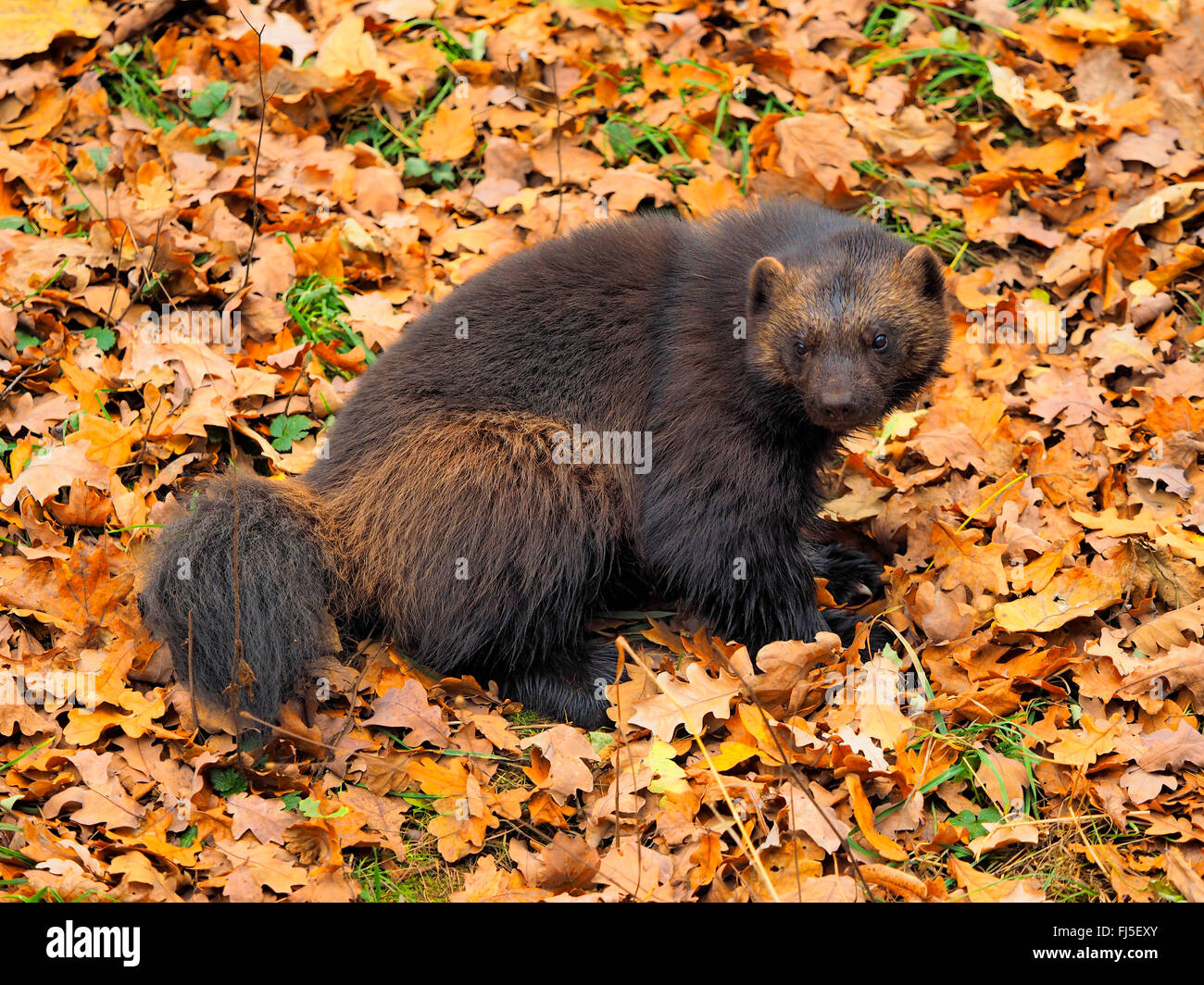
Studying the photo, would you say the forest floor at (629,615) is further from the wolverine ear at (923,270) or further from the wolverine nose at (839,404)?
the wolverine ear at (923,270)

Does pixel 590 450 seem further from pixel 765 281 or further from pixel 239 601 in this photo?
pixel 239 601

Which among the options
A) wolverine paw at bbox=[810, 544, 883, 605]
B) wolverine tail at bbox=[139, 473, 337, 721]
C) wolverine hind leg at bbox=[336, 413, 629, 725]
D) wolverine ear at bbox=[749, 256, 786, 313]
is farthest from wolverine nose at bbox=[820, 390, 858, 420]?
wolverine tail at bbox=[139, 473, 337, 721]

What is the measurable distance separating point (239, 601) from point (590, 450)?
1.80 m

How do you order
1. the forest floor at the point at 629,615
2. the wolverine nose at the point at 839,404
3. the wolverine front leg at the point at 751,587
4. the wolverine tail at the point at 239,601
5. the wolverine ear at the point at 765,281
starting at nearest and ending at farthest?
the forest floor at the point at 629,615, the wolverine tail at the point at 239,601, the wolverine nose at the point at 839,404, the wolverine ear at the point at 765,281, the wolverine front leg at the point at 751,587

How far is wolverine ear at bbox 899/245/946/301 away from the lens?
17.3 ft

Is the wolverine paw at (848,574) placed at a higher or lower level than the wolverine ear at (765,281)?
lower

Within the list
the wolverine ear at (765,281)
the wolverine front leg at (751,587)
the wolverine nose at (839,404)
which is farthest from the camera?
the wolverine front leg at (751,587)

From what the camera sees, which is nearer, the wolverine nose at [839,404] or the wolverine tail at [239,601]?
the wolverine tail at [239,601]

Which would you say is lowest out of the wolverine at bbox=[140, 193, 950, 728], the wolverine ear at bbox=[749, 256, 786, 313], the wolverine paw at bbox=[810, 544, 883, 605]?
the wolverine paw at bbox=[810, 544, 883, 605]

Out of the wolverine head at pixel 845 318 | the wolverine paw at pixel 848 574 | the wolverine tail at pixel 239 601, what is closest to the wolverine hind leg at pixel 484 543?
the wolverine tail at pixel 239 601

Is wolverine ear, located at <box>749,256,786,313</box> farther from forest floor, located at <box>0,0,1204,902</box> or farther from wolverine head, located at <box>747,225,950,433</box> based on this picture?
forest floor, located at <box>0,0,1204,902</box>

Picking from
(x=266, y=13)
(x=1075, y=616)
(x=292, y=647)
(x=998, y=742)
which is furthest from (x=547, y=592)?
(x=266, y=13)

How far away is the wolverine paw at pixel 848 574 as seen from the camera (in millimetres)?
6242

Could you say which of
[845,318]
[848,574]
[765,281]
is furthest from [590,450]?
[848,574]
